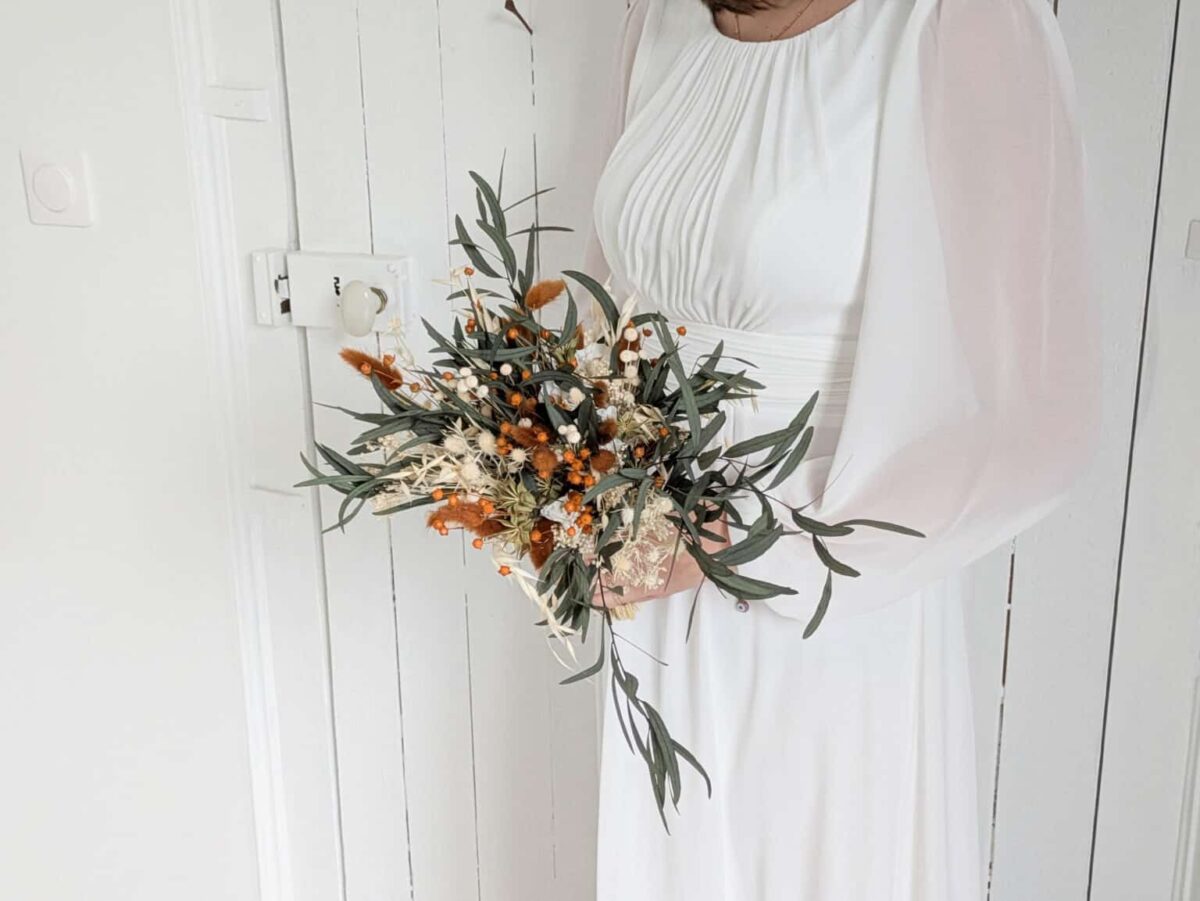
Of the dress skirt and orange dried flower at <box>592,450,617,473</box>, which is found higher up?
orange dried flower at <box>592,450,617,473</box>

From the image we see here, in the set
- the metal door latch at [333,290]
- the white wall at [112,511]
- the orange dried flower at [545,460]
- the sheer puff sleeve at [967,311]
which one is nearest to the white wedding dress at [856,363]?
the sheer puff sleeve at [967,311]

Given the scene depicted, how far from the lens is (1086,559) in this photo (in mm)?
1315

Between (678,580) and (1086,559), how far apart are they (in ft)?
1.61

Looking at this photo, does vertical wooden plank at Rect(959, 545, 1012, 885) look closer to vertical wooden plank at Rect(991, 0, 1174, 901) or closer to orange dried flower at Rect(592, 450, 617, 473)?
vertical wooden plank at Rect(991, 0, 1174, 901)

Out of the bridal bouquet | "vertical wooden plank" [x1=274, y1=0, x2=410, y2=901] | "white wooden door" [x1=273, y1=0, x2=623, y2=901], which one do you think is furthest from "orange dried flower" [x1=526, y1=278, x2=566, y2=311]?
"vertical wooden plank" [x1=274, y1=0, x2=410, y2=901]

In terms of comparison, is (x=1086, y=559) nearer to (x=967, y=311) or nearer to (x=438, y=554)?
(x=967, y=311)

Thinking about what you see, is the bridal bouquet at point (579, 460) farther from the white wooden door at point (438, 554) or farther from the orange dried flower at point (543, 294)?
the white wooden door at point (438, 554)

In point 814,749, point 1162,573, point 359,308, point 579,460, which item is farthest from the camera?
point 359,308

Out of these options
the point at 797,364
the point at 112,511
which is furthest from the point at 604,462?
the point at 112,511

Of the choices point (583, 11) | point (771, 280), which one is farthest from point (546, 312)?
point (771, 280)

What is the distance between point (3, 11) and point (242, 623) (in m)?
0.80

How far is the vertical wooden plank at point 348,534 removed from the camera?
1.46 metres

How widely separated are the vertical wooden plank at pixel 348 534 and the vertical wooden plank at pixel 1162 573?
838mm

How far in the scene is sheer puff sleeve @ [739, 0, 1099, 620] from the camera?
96 cm
